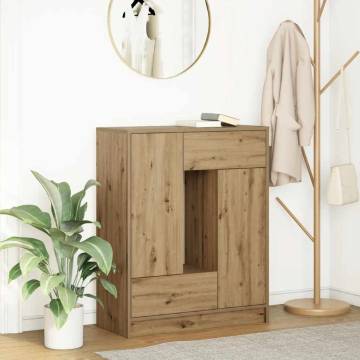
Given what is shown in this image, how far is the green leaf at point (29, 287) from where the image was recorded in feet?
13.9

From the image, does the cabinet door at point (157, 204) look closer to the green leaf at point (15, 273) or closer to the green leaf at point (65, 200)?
the green leaf at point (65, 200)

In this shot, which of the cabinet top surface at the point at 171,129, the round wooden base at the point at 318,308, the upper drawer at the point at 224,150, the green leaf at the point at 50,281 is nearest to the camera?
the green leaf at the point at 50,281

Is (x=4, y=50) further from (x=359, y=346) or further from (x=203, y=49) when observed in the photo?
(x=359, y=346)

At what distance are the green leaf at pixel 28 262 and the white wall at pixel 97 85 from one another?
427 millimetres

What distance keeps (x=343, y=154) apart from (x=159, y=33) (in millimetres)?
1339

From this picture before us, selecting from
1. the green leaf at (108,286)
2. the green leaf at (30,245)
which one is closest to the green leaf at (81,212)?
the green leaf at (30,245)

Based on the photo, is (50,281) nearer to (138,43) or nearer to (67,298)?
(67,298)

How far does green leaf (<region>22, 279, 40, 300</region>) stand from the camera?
167 inches

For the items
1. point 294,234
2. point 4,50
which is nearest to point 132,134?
point 4,50

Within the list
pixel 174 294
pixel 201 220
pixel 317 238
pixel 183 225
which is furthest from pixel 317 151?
pixel 174 294

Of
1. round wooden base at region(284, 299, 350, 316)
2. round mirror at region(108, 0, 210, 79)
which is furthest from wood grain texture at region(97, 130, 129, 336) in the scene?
round wooden base at region(284, 299, 350, 316)

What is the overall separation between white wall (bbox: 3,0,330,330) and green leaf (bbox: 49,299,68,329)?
44 cm

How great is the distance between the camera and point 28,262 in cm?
415

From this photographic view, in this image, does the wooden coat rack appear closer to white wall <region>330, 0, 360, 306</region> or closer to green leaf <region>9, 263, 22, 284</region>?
white wall <region>330, 0, 360, 306</region>
